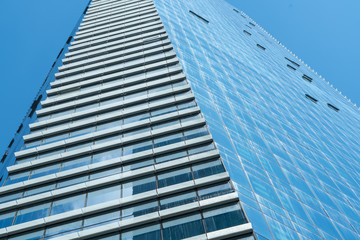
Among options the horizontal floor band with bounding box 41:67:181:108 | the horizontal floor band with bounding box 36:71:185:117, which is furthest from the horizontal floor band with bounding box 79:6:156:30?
the horizontal floor band with bounding box 36:71:185:117

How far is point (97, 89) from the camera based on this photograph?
151 feet

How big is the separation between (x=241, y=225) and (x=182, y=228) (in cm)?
365

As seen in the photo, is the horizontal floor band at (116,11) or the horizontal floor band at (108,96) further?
the horizontal floor band at (116,11)

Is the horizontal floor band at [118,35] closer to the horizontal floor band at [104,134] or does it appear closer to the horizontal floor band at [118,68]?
the horizontal floor band at [118,68]

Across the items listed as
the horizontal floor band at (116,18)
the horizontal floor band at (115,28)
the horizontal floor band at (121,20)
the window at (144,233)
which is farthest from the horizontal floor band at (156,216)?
the horizontal floor band at (116,18)

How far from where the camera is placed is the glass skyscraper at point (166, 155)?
91.2ft

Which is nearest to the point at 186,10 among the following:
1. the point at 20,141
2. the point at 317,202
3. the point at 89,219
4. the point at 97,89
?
the point at 97,89

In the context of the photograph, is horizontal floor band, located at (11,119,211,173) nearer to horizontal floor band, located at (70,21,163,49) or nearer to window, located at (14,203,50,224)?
window, located at (14,203,50,224)

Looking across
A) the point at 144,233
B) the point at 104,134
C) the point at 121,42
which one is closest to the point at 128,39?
the point at 121,42

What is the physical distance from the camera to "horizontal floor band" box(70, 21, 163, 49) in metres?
59.7

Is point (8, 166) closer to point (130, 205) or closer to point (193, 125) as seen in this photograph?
point (130, 205)

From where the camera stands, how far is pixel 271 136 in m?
43.5

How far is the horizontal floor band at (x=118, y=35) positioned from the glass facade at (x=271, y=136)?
2.60 metres

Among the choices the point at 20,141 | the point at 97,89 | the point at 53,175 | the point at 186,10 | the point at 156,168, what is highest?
the point at 186,10
